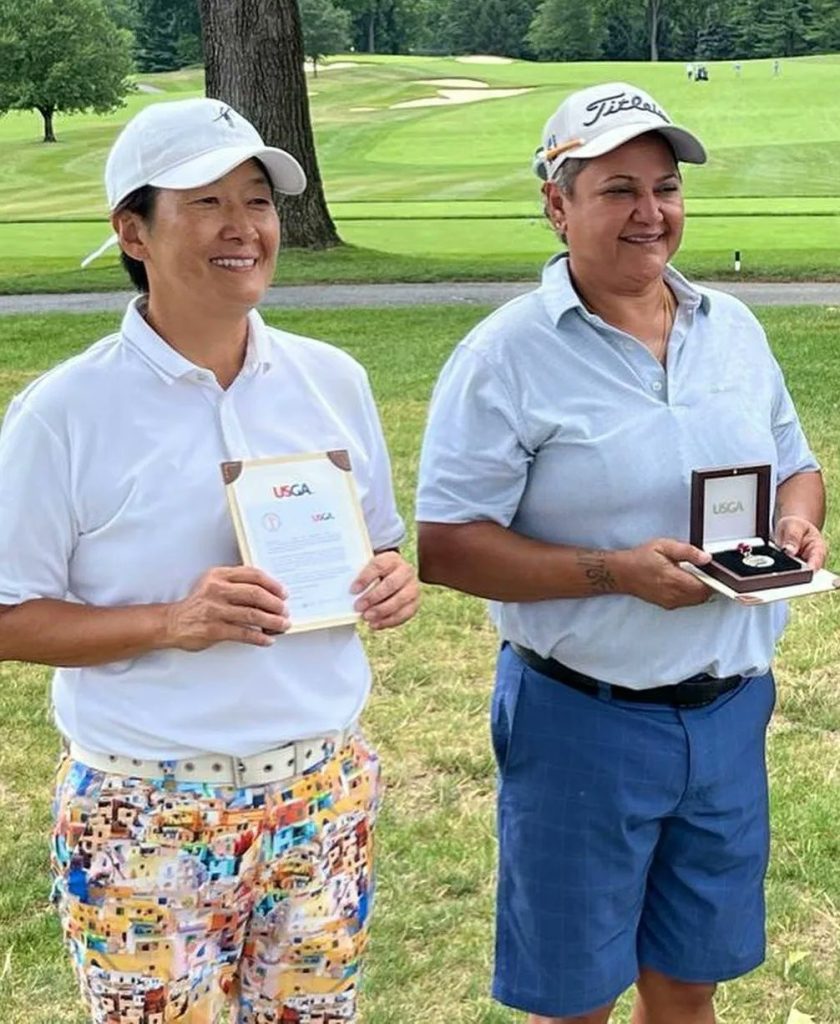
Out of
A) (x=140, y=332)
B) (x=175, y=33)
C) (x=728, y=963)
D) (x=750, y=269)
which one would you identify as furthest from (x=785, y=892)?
(x=175, y=33)

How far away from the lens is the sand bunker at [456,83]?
170ft

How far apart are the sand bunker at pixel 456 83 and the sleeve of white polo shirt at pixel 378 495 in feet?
171

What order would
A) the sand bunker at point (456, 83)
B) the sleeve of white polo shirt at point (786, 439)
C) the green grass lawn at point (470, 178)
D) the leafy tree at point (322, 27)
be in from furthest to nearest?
the leafy tree at point (322, 27) < the sand bunker at point (456, 83) < the green grass lawn at point (470, 178) < the sleeve of white polo shirt at point (786, 439)

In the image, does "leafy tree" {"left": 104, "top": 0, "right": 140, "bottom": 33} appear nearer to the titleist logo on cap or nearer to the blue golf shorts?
the titleist logo on cap

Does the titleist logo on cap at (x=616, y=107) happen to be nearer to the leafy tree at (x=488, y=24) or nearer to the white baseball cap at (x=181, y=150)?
the white baseball cap at (x=181, y=150)

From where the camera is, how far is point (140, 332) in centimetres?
189

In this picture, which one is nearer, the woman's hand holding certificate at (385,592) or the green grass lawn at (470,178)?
the woman's hand holding certificate at (385,592)

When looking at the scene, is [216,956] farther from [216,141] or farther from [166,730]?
[216,141]

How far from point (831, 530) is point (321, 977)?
4225mm

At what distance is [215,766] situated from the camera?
6.22ft

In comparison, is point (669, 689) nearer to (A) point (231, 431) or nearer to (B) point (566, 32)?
(A) point (231, 431)

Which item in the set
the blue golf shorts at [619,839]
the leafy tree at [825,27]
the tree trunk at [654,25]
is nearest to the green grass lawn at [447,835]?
the blue golf shorts at [619,839]

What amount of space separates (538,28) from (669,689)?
83.8 metres

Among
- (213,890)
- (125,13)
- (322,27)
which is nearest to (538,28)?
(322,27)
